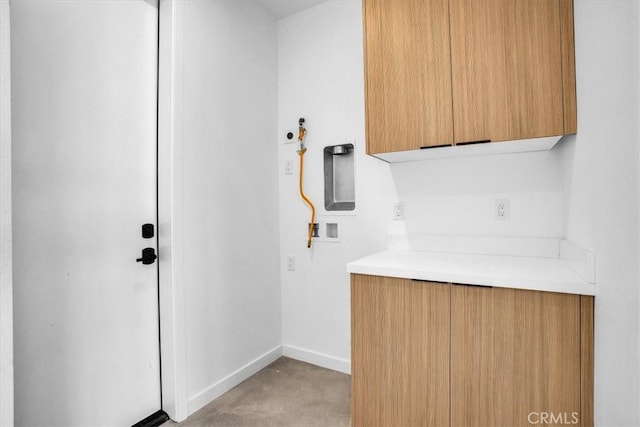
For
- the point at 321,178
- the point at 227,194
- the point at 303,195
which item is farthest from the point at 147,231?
the point at 321,178

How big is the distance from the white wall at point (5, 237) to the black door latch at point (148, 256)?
63cm

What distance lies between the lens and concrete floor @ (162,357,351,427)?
5.79 feet

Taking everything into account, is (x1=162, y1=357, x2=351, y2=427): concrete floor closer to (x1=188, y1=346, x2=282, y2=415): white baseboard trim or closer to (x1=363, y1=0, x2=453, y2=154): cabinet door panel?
(x1=188, y1=346, x2=282, y2=415): white baseboard trim

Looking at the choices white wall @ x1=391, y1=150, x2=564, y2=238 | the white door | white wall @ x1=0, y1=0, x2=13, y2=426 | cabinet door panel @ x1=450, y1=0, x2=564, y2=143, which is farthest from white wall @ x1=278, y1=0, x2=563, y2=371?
white wall @ x1=0, y1=0, x2=13, y2=426

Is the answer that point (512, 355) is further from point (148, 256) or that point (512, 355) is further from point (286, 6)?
point (286, 6)

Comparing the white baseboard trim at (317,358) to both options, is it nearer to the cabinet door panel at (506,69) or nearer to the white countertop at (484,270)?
the white countertop at (484,270)

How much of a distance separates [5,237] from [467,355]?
71.0 inches

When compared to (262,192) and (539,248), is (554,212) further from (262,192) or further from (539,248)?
(262,192)

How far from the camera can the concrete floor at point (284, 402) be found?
1.76 metres

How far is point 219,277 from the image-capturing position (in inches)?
81.5

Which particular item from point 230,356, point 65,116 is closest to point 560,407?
point 230,356

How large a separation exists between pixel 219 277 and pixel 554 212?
200 centimetres

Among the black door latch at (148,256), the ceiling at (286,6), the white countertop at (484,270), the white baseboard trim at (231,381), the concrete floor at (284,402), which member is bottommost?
the concrete floor at (284,402)

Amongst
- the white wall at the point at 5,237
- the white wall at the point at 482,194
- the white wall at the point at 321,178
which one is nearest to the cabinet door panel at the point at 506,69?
the white wall at the point at 482,194
